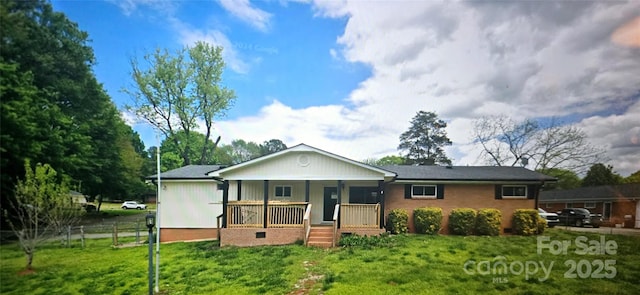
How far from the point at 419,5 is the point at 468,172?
7.15 m

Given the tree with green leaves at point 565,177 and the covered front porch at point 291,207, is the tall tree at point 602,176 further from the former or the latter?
the covered front porch at point 291,207

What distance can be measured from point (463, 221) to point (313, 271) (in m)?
6.75

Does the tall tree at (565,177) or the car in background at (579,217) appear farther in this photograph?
the tall tree at (565,177)

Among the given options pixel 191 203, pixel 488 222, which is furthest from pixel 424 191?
pixel 191 203

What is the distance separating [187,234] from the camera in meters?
11.6

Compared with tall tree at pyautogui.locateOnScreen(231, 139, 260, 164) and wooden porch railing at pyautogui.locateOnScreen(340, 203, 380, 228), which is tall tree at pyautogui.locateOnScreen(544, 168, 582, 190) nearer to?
wooden porch railing at pyautogui.locateOnScreen(340, 203, 380, 228)

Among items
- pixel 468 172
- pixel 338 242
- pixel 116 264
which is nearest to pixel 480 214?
pixel 468 172

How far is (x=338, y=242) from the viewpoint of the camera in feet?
30.5

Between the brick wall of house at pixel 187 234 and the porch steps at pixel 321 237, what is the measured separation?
13.6 ft

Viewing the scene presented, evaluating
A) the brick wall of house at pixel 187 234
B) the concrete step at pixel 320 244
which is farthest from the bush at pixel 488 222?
the brick wall of house at pixel 187 234

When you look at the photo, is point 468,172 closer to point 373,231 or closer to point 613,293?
point 373,231

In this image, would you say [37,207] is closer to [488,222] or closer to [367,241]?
Answer: [367,241]

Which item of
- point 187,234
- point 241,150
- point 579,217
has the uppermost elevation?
point 241,150

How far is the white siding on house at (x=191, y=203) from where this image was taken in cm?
1161
